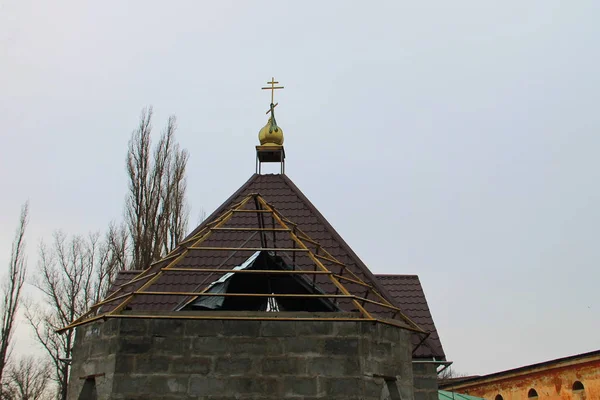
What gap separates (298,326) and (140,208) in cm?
1338

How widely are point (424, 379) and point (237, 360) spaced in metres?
3.59

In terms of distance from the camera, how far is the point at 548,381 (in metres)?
19.0

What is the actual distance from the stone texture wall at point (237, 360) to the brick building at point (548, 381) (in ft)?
45.2

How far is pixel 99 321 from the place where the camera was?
6688 mm

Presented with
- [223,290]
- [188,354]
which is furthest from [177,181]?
[188,354]

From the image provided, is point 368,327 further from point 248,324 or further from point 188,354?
point 188,354

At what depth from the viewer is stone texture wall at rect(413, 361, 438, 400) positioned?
28.7 ft

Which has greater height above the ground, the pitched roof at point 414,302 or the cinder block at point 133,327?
the pitched roof at point 414,302

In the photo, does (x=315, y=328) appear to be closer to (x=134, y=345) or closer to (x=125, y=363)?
(x=134, y=345)

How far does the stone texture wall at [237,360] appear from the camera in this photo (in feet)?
20.4

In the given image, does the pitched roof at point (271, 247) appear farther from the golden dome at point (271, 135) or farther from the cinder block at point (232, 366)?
the cinder block at point (232, 366)

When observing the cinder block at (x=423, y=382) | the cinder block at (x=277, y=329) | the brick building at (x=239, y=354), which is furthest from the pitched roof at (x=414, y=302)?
A: the cinder block at (x=277, y=329)

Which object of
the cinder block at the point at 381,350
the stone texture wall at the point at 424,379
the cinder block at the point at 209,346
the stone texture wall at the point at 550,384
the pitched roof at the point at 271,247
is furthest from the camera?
the stone texture wall at the point at 550,384

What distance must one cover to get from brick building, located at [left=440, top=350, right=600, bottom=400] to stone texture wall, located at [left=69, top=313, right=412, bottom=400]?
13.8 metres
